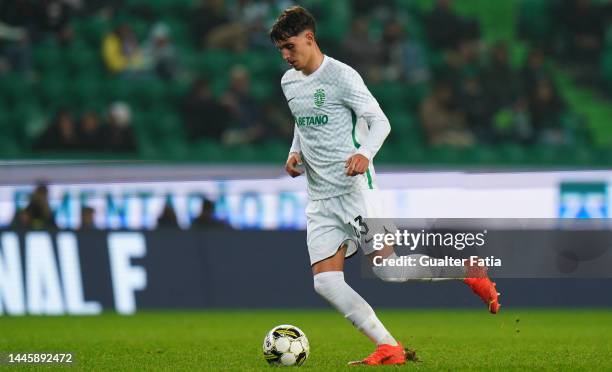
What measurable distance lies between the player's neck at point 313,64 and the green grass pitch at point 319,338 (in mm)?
1650

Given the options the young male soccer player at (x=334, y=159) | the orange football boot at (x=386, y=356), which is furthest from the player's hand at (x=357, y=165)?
the orange football boot at (x=386, y=356)

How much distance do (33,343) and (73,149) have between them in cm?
675

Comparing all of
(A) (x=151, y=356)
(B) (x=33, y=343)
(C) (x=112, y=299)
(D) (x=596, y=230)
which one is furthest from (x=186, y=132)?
(A) (x=151, y=356)

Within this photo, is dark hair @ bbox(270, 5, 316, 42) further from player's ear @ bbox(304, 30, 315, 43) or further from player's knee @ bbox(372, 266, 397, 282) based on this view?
player's knee @ bbox(372, 266, 397, 282)

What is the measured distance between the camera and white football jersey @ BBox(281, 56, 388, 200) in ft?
22.3

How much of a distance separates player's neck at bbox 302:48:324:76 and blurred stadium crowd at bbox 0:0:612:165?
8841mm

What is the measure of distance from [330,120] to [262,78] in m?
10.2

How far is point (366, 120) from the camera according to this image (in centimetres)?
674

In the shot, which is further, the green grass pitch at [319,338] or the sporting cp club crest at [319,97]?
the green grass pitch at [319,338]

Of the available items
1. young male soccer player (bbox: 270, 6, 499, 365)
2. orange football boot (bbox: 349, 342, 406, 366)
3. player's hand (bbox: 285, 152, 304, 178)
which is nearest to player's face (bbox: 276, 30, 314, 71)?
young male soccer player (bbox: 270, 6, 499, 365)

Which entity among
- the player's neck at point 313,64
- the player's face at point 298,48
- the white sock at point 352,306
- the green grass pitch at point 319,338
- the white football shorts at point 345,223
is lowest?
the green grass pitch at point 319,338

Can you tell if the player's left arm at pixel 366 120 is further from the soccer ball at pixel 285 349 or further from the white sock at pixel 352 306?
the soccer ball at pixel 285 349

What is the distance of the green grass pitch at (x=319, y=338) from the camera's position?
285 inches

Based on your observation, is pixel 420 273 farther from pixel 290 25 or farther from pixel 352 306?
pixel 290 25
